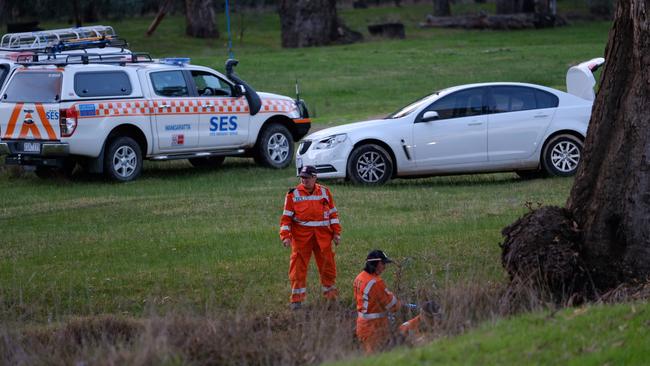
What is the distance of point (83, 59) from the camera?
1819 centimetres

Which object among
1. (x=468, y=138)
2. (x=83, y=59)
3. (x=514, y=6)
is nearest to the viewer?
(x=468, y=138)

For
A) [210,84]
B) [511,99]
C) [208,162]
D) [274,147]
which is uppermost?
[511,99]

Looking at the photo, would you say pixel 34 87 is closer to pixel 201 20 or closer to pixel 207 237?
pixel 207 237

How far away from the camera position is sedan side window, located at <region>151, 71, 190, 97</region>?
18.8 m

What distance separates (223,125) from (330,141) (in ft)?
9.48

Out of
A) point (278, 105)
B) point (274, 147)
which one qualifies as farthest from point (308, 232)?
point (278, 105)

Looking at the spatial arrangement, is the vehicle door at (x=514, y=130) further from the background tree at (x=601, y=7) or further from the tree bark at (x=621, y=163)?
the background tree at (x=601, y=7)

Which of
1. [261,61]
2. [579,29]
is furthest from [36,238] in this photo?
[579,29]

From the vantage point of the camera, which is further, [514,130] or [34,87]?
[34,87]

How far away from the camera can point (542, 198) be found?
14.8 m

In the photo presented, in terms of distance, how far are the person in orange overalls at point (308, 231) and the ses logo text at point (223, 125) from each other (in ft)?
29.3

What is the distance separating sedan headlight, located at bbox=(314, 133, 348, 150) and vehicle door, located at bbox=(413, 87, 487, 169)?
3.54 ft

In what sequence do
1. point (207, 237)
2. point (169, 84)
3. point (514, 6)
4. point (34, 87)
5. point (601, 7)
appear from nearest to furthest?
point (207, 237) → point (34, 87) → point (169, 84) → point (514, 6) → point (601, 7)

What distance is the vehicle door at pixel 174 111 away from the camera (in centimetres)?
1866
